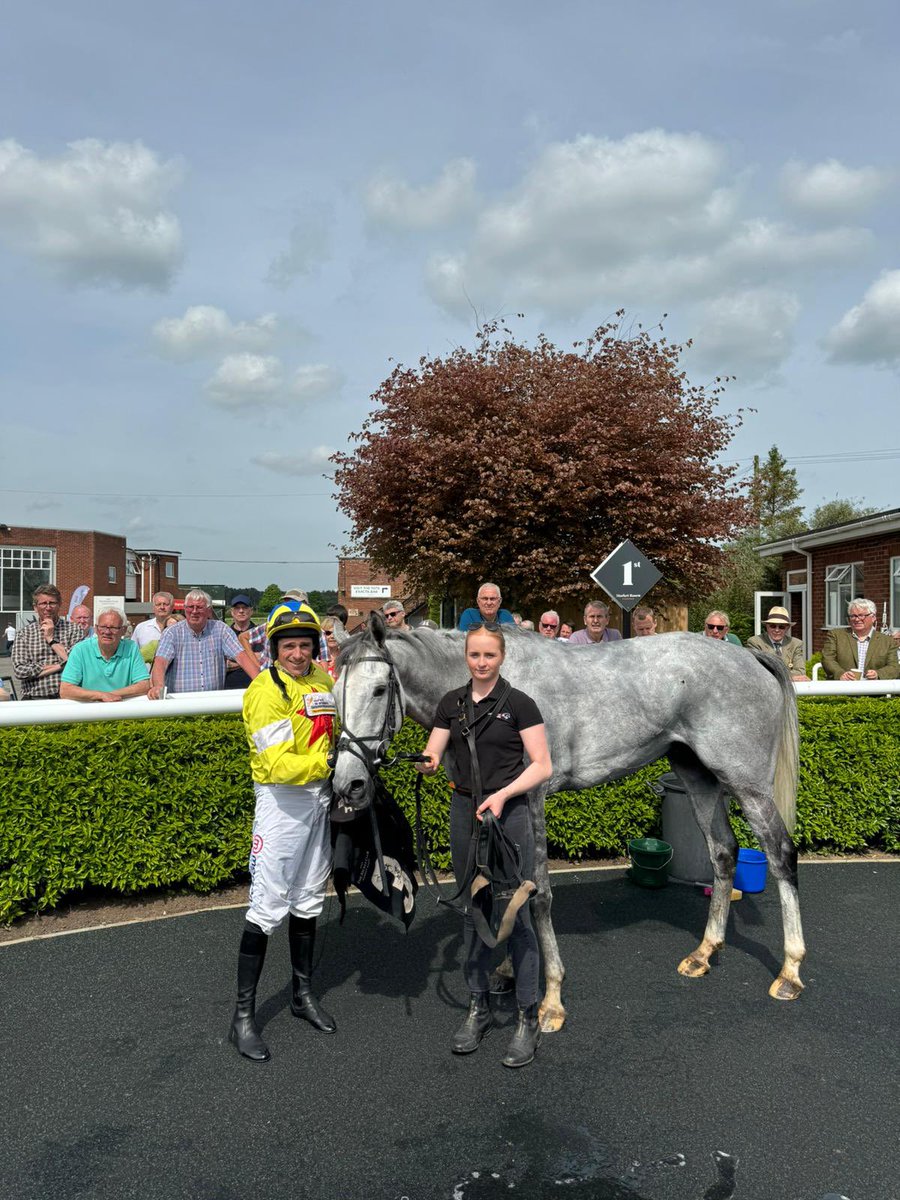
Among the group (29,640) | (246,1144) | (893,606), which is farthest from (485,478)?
(246,1144)

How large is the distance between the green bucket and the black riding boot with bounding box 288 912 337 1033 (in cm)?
276

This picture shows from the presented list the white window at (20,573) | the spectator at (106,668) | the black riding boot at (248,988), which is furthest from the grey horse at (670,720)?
the white window at (20,573)

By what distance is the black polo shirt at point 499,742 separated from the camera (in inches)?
139

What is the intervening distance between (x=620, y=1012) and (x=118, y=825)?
11.0 ft

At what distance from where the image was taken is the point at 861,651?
7.85 m

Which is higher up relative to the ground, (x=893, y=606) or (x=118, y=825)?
(x=893, y=606)

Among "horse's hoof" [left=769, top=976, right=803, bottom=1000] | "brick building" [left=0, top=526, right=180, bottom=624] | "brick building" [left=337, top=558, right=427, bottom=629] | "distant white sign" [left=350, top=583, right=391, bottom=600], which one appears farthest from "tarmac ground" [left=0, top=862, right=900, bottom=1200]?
"brick building" [left=0, top=526, right=180, bottom=624]

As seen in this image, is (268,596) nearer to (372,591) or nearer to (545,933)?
(372,591)

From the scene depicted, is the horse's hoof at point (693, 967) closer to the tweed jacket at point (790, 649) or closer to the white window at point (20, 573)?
the tweed jacket at point (790, 649)

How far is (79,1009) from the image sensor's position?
12.9 ft

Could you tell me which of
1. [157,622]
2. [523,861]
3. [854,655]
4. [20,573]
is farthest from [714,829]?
[20,573]

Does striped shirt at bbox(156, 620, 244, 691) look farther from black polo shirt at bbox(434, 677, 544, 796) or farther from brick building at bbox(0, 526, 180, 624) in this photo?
brick building at bbox(0, 526, 180, 624)

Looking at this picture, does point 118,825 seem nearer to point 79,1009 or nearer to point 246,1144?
point 79,1009

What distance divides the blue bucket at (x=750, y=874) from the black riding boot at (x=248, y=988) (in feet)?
11.6
